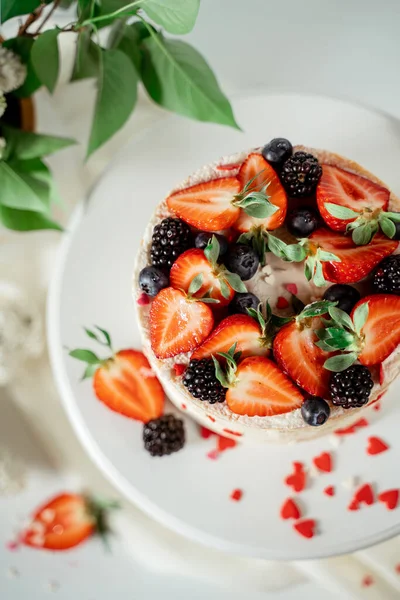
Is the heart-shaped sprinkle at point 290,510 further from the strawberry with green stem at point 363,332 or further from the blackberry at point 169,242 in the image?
the blackberry at point 169,242

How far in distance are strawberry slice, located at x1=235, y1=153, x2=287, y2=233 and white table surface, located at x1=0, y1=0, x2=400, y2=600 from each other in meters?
0.70

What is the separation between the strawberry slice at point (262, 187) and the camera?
1.56 metres

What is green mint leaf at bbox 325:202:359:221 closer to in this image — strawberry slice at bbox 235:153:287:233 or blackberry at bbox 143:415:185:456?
strawberry slice at bbox 235:153:287:233

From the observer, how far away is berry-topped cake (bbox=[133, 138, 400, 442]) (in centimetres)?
150

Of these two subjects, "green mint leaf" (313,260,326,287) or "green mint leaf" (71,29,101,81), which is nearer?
"green mint leaf" (313,260,326,287)

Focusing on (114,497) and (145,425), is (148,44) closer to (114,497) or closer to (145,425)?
(145,425)

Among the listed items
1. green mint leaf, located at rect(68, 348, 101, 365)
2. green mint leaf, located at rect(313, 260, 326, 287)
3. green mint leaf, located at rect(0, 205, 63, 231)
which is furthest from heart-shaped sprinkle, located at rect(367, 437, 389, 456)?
green mint leaf, located at rect(0, 205, 63, 231)

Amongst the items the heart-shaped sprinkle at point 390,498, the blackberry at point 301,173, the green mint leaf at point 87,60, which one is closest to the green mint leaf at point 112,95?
the green mint leaf at point 87,60

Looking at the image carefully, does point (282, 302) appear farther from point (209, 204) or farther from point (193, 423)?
point (193, 423)

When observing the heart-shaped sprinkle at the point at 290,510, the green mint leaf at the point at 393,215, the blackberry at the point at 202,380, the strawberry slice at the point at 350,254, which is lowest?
the heart-shaped sprinkle at the point at 290,510

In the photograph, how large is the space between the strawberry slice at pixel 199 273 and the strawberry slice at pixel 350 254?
25cm

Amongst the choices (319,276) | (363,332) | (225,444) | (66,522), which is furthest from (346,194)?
(66,522)

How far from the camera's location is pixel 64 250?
1949mm

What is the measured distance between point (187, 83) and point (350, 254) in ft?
2.15
